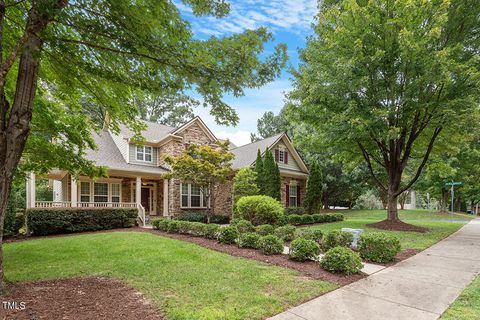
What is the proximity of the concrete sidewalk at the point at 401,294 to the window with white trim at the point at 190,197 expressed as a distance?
544 inches

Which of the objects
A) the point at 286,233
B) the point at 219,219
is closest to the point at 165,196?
the point at 219,219

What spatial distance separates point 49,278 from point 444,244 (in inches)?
444

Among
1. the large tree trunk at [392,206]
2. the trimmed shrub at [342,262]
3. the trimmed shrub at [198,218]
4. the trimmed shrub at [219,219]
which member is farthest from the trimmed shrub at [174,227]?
the large tree trunk at [392,206]

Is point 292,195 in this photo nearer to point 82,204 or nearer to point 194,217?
point 194,217

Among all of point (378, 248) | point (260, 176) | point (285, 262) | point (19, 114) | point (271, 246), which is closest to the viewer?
point (19, 114)

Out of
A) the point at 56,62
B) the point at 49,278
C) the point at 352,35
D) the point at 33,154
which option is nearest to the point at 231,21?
the point at 56,62

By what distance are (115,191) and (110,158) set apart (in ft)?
7.73

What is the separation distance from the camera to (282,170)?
19.9 meters

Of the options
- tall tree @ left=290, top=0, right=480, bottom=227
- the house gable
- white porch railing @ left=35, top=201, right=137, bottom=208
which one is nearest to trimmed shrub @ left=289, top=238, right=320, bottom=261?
tall tree @ left=290, top=0, right=480, bottom=227

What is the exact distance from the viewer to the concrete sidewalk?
3666mm

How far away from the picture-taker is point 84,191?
15523 millimetres

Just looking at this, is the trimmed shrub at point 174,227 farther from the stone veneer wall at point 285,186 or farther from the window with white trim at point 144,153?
the stone veneer wall at point 285,186

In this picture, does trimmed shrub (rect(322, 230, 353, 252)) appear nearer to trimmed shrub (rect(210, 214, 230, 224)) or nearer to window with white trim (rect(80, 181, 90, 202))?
trimmed shrub (rect(210, 214, 230, 224))

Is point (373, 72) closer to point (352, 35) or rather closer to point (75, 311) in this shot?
point (352, 35)
